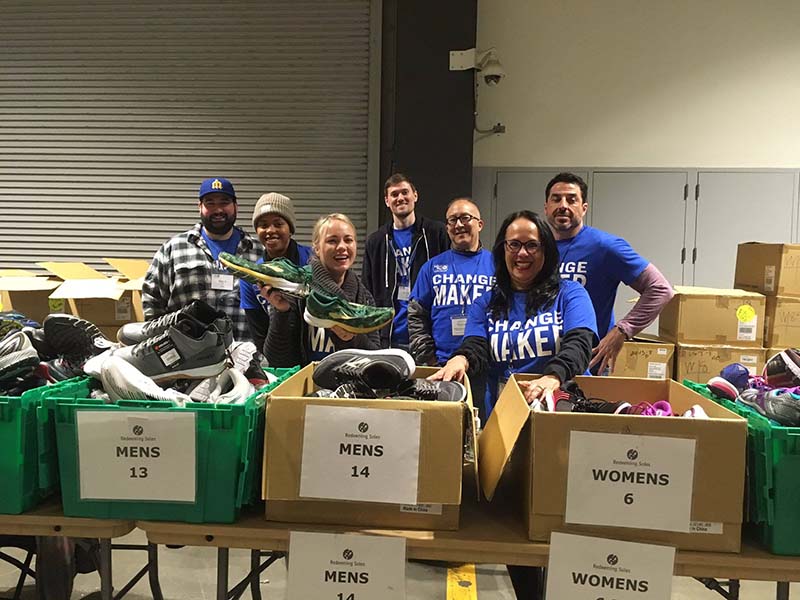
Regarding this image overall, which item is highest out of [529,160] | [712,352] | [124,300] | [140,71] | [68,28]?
[68,28]

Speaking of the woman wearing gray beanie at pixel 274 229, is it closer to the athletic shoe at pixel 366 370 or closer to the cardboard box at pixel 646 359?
the athletic shoe at pixel 366 370

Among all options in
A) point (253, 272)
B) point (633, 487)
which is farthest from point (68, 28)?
point (633, 487)

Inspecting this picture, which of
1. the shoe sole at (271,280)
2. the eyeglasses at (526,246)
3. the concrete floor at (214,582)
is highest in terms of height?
the eyeglasses at (526,246)

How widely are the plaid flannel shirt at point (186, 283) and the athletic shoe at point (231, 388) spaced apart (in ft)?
4.57

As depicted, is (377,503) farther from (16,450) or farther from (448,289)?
(448,289)

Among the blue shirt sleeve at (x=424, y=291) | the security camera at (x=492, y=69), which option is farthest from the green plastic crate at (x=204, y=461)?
the security camera at (x=492, y=69)

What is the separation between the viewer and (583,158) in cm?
430

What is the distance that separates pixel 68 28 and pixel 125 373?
4.38 m

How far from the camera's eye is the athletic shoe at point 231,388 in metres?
1.14

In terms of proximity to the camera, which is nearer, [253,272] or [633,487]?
[633,487]

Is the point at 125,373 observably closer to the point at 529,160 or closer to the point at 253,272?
the point at 253,272

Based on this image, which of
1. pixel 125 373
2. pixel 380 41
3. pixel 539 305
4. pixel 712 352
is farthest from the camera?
pixel 380 41

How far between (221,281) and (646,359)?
2.36 metres

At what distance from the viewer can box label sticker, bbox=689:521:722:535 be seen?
1000 mm
